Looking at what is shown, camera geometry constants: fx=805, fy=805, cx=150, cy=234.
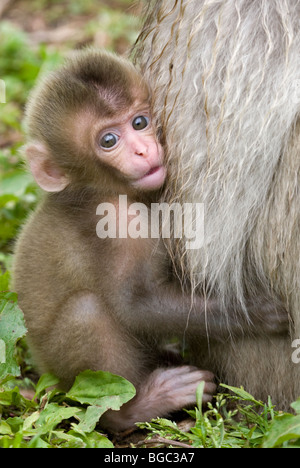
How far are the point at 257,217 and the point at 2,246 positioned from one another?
7.14 feet

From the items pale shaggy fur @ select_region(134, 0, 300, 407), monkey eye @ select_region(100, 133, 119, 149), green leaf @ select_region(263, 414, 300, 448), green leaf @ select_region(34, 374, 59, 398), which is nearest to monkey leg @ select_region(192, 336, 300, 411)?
pale shaggy fur @ select_region(134, 0, 300, 407)

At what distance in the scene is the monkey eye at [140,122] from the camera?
3.22 meters

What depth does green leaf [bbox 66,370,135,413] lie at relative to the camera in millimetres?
3080

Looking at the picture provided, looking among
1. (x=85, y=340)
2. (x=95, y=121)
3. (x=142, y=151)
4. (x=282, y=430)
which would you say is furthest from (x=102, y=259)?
(x=282, y=430)

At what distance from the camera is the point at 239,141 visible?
284cm

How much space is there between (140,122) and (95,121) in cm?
19

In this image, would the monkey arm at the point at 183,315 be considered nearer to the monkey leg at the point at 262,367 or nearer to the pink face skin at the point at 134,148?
the monkey leg at the point at 262,367

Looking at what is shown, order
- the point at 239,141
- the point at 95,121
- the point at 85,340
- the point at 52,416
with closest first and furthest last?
the point at 239,141, the point at 52,416, the point at 85,340, the point at 95,121

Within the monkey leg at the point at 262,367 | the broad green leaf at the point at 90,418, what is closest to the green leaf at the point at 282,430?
the monkey leg at the point at 262,367

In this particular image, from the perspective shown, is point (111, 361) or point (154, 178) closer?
point (154, 178)

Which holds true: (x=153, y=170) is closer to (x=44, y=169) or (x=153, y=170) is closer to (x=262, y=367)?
(x=44, y=169)

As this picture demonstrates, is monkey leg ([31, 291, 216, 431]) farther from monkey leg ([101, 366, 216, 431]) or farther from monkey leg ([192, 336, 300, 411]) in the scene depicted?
monkey leg ([192, 336, 300, 411])

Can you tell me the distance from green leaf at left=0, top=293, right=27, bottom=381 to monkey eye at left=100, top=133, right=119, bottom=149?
719 mm

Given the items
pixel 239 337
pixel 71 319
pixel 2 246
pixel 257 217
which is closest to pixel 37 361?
pixel 71 319
